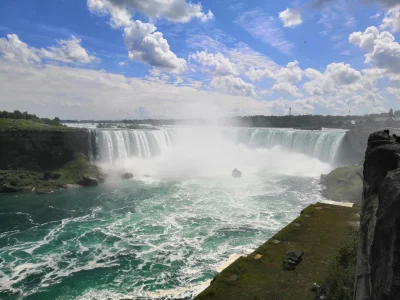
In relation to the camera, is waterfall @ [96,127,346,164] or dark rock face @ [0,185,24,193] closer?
dark rock face @ [0,185,24,193]

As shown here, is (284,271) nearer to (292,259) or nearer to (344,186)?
(292,259)

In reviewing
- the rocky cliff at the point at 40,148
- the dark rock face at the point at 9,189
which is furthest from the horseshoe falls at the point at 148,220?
the rocky cliff at the point at 40,148

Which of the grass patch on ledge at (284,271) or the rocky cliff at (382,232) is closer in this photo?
the rocky cliff at (382,232)

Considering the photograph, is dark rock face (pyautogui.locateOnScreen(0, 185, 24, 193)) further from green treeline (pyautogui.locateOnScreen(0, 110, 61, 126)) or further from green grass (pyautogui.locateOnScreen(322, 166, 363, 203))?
green treeline (pyautogui.locateOnScreen(0, 110, 61, 126))

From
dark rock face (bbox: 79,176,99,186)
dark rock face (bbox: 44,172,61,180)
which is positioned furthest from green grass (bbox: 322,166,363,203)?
dark rock face (bbox: 44,172,61,180)

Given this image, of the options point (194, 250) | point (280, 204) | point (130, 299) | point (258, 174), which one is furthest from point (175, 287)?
point (258, 174)

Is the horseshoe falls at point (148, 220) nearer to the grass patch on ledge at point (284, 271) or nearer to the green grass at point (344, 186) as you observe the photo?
the green grass at point (344, 186)
